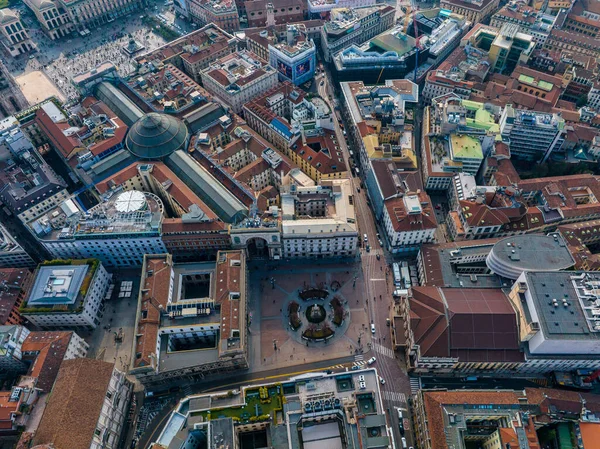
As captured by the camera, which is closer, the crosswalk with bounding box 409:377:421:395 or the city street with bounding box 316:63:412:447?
the city street with bounding box 316:63:412:447

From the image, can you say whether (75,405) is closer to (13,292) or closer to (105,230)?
(13,292)

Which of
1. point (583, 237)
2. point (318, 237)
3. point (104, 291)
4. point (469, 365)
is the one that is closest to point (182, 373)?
point (104, 291)

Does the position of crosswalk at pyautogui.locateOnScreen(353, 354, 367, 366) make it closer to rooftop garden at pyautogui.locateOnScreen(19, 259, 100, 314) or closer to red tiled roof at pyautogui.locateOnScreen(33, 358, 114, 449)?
red tiled roof at pyautogui.locateOnScreen(33, 358, 114, 449)

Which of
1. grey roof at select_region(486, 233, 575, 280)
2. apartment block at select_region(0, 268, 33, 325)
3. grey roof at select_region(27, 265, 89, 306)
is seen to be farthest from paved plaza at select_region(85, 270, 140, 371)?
grey roof at select_region(486, 233, 575, 280)

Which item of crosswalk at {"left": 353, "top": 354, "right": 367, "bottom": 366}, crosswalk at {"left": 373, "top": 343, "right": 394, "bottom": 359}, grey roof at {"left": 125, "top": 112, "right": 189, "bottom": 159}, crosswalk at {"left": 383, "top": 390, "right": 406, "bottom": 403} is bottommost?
crosswalk at {"left": 383, "top": 390, "right": 406, "bottom": 403}

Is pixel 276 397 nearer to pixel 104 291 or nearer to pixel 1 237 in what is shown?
pixel 104 291

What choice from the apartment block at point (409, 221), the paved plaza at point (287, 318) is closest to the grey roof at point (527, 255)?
the apartment block at point (409, 221)

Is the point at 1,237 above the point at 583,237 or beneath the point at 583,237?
above
